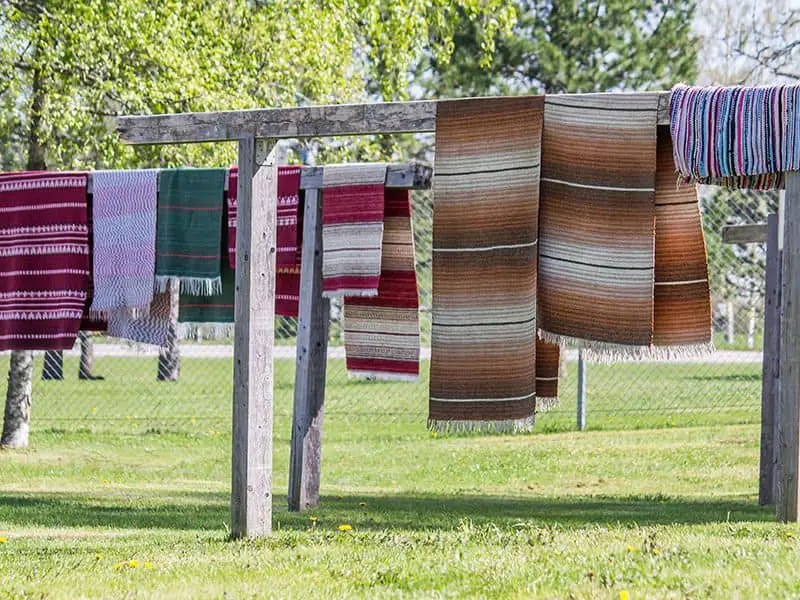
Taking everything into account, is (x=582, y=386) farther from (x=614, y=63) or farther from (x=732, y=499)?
(x=614, y=63)

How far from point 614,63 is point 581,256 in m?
18.8

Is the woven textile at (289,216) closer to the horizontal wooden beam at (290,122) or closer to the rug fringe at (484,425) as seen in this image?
the horizontal wooden beam at (290,122)

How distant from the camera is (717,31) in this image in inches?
1118

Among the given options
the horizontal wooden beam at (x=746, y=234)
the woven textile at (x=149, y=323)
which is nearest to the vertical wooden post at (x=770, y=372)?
the horizontal wooden beam at (x=746, y=234)

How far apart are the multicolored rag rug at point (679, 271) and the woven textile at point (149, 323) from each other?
3333mm

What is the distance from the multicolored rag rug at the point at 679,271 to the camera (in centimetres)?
699

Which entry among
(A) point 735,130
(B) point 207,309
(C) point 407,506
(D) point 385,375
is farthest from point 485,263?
(C) point 407,506

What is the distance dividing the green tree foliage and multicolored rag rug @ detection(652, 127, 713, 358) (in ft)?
57.8

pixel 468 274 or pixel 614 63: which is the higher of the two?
pixel 614 63

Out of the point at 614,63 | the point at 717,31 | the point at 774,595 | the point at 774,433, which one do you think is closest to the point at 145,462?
the point at 774,433

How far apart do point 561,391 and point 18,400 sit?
8967 mm

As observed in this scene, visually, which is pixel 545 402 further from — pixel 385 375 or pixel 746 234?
pixel 746 234

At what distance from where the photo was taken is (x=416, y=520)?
844 centimetres

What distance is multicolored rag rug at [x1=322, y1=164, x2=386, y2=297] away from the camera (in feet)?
28.3
